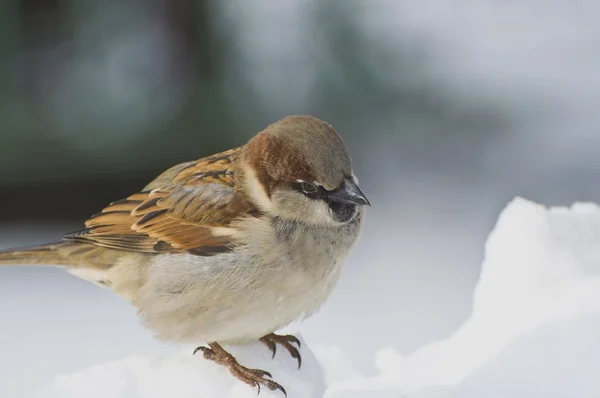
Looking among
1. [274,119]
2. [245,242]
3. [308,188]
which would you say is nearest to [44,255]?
[245,242]

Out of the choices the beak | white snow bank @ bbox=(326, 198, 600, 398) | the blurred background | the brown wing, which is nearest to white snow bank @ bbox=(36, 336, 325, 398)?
white snow bank @ bbox=(326, 198, 600, 398)

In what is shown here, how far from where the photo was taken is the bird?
211cm

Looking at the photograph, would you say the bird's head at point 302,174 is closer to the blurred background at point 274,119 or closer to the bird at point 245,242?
the bird at point 245,242

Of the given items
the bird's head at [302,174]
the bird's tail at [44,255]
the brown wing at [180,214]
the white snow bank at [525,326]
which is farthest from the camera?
the bird's tail at [44,255]

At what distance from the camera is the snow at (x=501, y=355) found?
197 cm

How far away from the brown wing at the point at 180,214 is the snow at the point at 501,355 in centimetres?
28

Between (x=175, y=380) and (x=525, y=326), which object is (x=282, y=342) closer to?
(x=175, y=380)

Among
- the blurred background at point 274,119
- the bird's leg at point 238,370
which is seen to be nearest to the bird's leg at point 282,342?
the bird's leg at point 238,370

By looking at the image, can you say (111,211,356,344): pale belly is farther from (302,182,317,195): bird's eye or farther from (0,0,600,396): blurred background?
(0,0,600,396): blurred background

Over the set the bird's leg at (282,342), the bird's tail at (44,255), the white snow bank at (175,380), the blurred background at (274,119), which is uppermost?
the blurred background at (274,119)

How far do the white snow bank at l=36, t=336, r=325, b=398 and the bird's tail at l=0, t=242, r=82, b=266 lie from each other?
48 cm

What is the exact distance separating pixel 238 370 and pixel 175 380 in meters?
0.16

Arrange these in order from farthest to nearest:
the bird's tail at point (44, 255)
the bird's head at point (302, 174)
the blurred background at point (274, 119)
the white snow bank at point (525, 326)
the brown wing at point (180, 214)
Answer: the blurred background at point (274, 119) < the bird's tail at point (44, 255) < the brown wing at point (180, 214) < the bird's head at point (302, 174) < the white snow bank at point (525, 326)

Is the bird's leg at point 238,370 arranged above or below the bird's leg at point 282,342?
below
